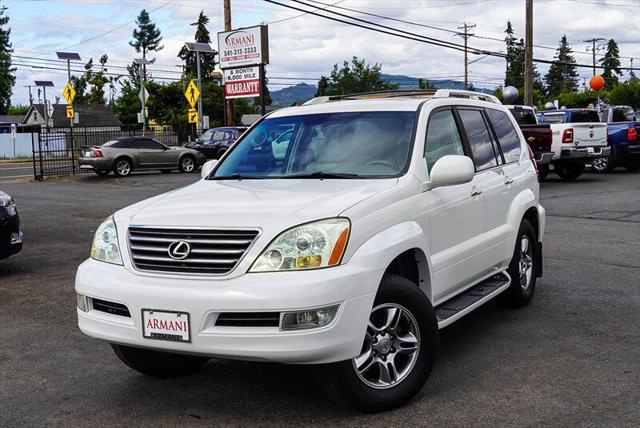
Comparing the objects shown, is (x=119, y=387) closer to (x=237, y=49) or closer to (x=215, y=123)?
(x=237, y=49)

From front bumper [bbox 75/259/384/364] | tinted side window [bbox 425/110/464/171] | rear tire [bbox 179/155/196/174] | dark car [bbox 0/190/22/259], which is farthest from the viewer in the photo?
rear tire [bbox 179/155/196/174]

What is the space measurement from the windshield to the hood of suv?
260 millimetres

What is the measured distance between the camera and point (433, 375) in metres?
4.71

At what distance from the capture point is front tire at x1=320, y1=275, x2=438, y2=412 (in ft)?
12.8

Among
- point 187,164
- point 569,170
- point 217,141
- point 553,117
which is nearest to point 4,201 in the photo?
point 569,170

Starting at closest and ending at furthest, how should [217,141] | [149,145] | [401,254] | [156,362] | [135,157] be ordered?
[401,254], [156,362], [135,157], [149,145], [217,141]

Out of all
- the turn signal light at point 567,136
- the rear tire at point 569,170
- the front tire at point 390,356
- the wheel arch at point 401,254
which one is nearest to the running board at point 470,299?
the wheel arch at point 401,254

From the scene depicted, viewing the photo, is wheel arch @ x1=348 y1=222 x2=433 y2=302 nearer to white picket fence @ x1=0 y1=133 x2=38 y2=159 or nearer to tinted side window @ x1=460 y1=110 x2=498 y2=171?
tinted side window @ x1=460 y1=110 x2=498 y2=171

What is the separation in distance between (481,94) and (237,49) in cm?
1636

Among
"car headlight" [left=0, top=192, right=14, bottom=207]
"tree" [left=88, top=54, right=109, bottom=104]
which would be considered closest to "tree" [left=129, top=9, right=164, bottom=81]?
"tree" [left=88, top=54, right=109, bottom=104]

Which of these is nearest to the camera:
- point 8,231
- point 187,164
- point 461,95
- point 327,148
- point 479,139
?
point 327,148

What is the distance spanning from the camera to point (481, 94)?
6.46 meters

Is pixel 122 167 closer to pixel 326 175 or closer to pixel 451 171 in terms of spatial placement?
pixel 326 175

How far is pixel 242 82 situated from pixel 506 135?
1608 centimetres
